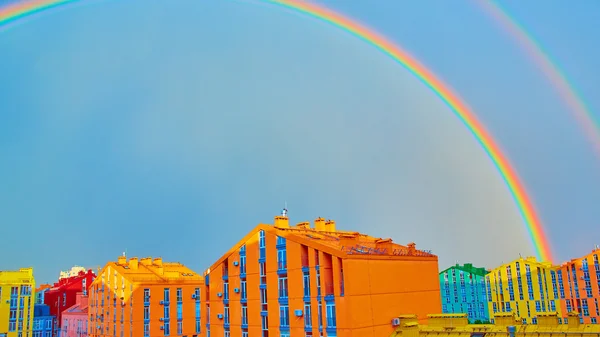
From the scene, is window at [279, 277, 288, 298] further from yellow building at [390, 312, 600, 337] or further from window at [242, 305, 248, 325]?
yellow building at [390, 312, 600, 337]

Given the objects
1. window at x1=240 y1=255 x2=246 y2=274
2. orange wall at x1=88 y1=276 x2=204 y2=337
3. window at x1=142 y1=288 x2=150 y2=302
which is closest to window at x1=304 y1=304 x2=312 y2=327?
window at x1=240 y1=255 x2=246 y2=274

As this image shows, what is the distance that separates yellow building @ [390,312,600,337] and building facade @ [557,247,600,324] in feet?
182

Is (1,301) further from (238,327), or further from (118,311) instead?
(238,327)

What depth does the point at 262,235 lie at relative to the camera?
146 feet

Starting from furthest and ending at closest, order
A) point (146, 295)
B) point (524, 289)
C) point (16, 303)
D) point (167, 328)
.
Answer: point (524, 289) → point (16, 303) → point (167, 328) → point (146, 295)

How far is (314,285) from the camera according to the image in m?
39.0

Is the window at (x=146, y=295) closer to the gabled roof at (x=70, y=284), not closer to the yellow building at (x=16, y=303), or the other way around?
the yellow building at (x=16, y=303)

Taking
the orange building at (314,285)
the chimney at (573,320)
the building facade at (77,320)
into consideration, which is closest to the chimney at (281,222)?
the orange building at (314,285)

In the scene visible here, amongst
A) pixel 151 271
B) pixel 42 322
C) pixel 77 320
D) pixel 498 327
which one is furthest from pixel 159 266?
pixel 498 327

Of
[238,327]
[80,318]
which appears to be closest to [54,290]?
[80,318]

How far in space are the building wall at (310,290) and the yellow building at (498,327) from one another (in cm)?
286

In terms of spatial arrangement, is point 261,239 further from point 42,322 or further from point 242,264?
point 42,322

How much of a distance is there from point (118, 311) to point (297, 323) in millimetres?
37994

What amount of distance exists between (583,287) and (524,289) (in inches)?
477
